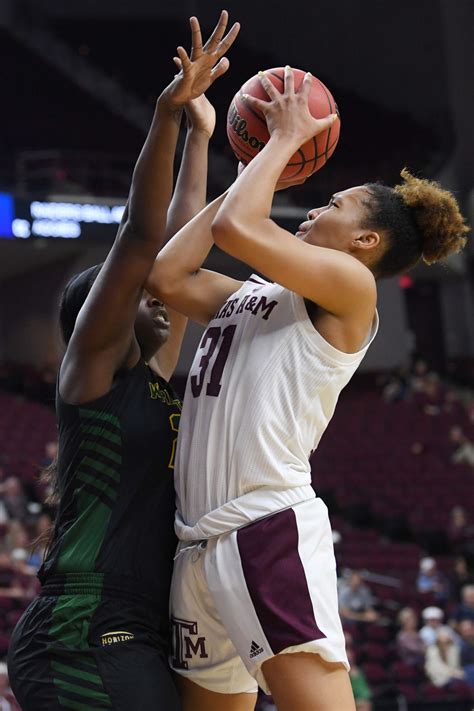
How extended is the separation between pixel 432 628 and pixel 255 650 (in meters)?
7.17

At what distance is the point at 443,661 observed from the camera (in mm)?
8906

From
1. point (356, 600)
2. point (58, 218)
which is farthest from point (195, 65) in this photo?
point (58, 218)

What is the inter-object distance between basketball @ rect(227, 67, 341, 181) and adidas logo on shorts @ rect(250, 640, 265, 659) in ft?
3.99

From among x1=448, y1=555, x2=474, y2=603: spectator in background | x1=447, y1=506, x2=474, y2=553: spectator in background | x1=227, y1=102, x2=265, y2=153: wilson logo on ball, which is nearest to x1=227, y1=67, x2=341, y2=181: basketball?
x1=227, y1=102, x2=265, y2=153: wilson logo on ball

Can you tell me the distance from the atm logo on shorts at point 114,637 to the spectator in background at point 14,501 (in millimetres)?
7357

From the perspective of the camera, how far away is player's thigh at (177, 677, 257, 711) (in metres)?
2.71

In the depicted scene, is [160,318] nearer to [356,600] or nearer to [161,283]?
[161,283]

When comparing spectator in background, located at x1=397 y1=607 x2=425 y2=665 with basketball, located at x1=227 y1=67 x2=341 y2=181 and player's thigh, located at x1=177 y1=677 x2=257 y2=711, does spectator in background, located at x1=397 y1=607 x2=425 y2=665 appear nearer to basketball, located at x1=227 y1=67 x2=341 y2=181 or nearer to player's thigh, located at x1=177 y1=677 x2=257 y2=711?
player's thigh, located at x1=177 y1=677 x2=257 y2=711

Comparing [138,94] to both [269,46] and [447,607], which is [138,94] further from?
[447,607]

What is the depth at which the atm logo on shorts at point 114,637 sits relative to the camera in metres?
2.50

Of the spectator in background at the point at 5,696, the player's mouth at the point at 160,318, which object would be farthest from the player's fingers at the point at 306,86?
the spectator in background at the point at 5,696

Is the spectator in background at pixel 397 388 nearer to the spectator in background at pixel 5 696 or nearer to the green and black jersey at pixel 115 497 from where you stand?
the spectator in background at pixel 5 696

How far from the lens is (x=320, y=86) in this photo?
2.78 meters

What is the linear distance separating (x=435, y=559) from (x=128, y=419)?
10100mm
